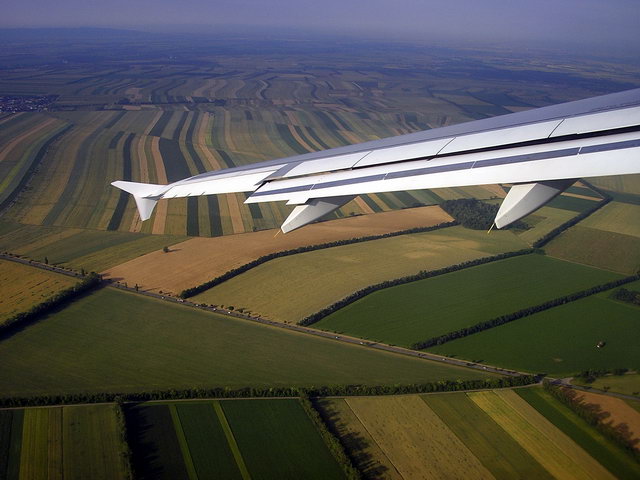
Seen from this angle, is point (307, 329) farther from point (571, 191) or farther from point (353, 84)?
point (353, 84)

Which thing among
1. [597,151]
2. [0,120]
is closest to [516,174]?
[597,151]

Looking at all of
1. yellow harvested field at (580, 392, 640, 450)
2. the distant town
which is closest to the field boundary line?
yellow harvested field at (580, 392, 640, 450)

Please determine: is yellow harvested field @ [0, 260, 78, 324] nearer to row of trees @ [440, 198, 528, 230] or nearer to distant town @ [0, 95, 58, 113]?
row of trees @ [440, 198, 528, 230]

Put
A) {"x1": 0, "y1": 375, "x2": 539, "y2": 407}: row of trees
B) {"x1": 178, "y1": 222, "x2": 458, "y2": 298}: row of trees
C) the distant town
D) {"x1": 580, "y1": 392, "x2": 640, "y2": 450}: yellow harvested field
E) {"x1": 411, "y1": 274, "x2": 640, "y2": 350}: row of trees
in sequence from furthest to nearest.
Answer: the distant town < {"x1": 178, "y1": 222, "x2": 458, "y2": 298}: row of trees < {"x1": 411, "y1": 274, "x2": 640, "y2": 350}: row of trees < {"x1": 0, "y1": 375, "x2": 539, "y2": 407}: row of trees < {"x1": 580, "y1": 392, "x2": 640, "y2": 450}: yellow harvested field

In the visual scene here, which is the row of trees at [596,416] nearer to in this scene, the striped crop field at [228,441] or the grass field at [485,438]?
the grass field at [485,438]

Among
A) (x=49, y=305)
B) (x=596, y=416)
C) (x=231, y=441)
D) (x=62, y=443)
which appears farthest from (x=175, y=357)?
(x=596, y=416)

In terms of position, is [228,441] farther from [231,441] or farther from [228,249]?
[228,249]
